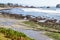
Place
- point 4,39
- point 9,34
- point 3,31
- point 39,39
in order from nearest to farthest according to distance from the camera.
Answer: point 4,39 < point 9,34 < point 3,31 < point 39,39

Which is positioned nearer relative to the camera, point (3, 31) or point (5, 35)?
point (5, 35)

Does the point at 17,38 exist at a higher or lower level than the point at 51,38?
higher

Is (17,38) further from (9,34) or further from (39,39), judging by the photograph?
(39,39)

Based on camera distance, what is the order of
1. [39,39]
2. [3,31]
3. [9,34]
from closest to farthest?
[9,34], [3,31], [39,39]

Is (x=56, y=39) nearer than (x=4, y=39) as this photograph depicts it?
No

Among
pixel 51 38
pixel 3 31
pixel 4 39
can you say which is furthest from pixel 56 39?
pixel 4 39

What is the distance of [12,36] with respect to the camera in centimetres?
1816

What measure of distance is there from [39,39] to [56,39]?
1.96m

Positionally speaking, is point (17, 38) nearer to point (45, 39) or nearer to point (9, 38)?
point (9, 38)

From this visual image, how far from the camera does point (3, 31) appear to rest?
67.0 feet

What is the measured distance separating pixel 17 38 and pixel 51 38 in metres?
7.01

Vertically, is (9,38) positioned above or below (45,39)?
above

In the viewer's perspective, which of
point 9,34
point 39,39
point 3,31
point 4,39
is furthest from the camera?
point 39,39

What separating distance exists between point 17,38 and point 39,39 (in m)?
5.22
